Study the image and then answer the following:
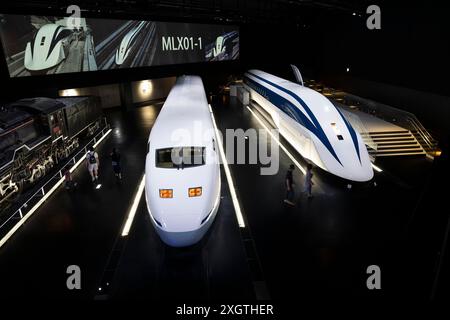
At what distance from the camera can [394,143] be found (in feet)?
46.8

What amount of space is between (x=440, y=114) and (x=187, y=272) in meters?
15.1

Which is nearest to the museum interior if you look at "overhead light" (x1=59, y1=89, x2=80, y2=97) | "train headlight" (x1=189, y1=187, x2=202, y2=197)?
"train headlight" (x1=189, y1=187, x2=202, y2=197)

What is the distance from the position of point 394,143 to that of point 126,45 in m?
18.5

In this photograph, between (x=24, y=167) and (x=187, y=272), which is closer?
(x=187, y=272)

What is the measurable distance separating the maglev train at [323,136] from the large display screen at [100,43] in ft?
41.0

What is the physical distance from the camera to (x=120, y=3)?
15750 millimetres

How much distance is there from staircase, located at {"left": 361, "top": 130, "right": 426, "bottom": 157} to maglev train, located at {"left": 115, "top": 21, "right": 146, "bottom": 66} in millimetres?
16883

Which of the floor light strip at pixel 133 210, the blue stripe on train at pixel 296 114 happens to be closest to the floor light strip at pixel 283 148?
the blue stripe on train at pixel 296 114

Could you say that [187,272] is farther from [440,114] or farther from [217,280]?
[440,114]

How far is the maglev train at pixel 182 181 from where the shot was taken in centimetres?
701

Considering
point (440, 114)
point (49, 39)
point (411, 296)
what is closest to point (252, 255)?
point (411, 296)

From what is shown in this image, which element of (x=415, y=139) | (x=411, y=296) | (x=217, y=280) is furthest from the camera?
(x=415, y=139)

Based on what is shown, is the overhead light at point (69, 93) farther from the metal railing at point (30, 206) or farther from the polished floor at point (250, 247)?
the polished floor at point (250, 247)

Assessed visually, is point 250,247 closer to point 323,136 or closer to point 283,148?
point 323,136
